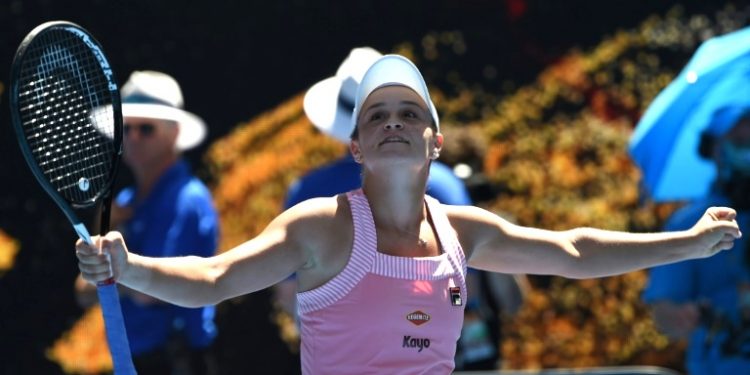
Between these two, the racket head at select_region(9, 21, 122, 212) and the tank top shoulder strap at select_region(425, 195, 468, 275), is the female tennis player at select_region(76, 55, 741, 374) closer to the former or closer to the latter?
the tank top shoulder strap at select_region(425, 195, 468, 275)

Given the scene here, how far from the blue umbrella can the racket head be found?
2.86 metres

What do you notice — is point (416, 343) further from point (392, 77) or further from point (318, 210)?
point (392, 77)

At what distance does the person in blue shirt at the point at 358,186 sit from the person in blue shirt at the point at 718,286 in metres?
0.63

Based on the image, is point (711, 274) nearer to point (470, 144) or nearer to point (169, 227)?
point (470, 144)

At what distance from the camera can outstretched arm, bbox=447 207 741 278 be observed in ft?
11.8

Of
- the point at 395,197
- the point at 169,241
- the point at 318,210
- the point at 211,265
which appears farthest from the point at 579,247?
the point at 169,241

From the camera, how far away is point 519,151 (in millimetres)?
6754

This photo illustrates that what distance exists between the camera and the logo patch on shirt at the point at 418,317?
3.29m

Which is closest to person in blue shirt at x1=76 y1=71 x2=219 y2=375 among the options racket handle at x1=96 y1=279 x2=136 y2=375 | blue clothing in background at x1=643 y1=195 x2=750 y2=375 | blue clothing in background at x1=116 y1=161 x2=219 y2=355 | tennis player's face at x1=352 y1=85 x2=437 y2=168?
blue clothing in background at x1=116 y1=161 x2=219 y2=355

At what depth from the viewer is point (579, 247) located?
366 cm

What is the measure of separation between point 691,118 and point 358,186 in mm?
1684

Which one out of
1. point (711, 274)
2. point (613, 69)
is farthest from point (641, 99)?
point (711, 274)

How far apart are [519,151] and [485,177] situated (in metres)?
0.59

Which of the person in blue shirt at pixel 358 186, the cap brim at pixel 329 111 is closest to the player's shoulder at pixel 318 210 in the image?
the person in blue shirt at pixel 358 186
